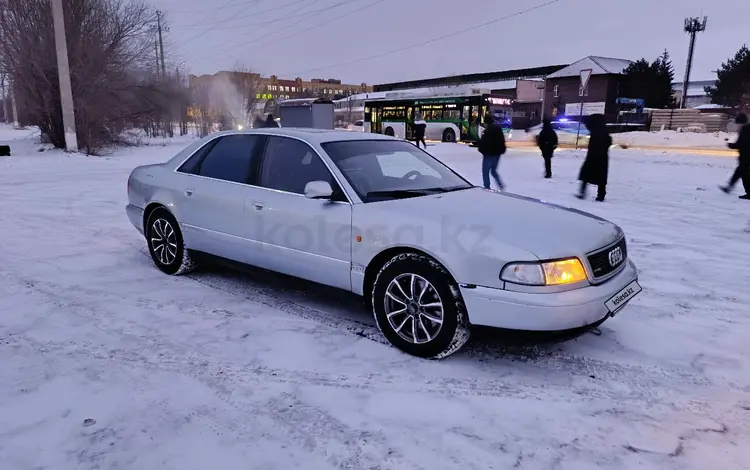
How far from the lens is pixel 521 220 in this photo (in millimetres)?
3494

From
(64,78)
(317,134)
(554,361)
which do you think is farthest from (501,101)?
(554,361)

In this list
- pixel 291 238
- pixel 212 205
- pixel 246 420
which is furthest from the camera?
pixel 212 205

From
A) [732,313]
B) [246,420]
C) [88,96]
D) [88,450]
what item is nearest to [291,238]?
[246,420]

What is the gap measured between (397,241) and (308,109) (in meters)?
27.8

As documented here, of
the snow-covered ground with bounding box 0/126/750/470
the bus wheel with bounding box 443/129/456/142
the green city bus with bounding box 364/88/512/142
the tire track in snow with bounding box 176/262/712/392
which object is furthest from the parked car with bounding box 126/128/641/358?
the bus wheel with bounding box 443/129/456/142

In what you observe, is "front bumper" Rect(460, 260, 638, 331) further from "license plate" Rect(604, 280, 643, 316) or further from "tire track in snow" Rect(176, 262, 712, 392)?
"tire track in snow" Rect(176, 262, 712, 392)

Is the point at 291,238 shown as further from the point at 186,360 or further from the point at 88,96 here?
the point at 88,96

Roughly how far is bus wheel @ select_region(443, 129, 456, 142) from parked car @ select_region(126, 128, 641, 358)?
84.9 ft

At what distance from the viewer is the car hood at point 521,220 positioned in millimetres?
3182

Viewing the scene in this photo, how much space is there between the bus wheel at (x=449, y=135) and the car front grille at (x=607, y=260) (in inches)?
1063

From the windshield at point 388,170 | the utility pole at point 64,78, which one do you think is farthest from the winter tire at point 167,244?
the utility pole at point 64,78

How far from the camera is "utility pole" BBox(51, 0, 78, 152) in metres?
18.8

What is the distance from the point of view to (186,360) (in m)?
3.43

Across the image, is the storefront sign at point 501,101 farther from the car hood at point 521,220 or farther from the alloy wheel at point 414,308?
the alloy wheel at point 414,308
